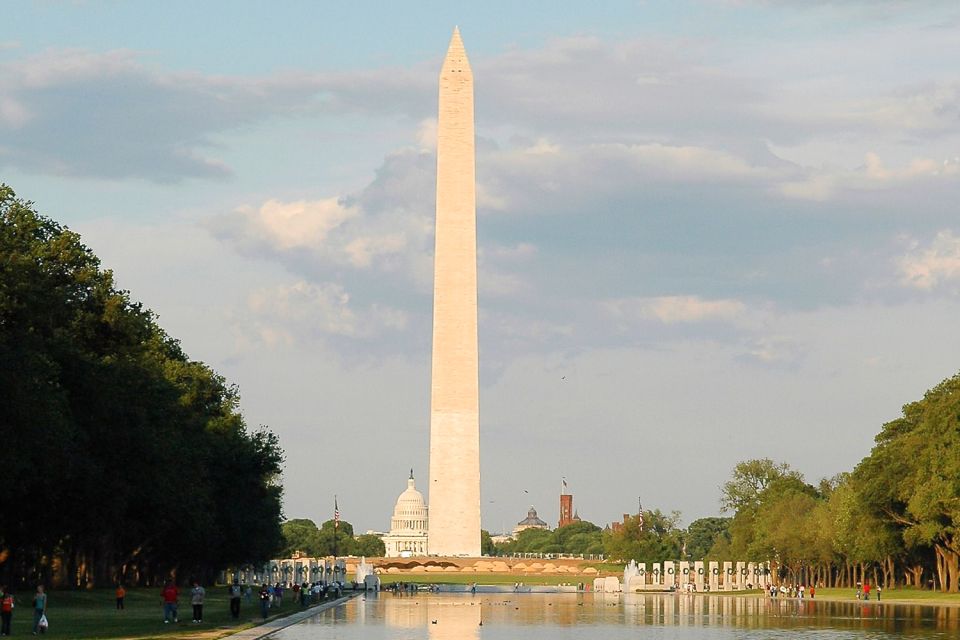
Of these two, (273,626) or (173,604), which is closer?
(273,626)

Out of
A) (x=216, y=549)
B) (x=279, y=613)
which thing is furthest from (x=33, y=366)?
(x=216, y=549)

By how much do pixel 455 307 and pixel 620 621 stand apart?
66191 mm

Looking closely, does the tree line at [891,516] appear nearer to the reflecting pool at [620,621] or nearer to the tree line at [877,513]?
A: the tree line at [877,513]

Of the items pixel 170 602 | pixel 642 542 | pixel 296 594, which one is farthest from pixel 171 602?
pixel 642 542

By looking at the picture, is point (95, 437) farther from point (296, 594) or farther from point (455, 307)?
point (455, 307)

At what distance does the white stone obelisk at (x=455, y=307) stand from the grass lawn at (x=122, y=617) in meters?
46.6

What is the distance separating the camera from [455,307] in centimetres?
11744

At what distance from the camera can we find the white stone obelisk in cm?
11456

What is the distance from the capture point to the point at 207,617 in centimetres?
5431

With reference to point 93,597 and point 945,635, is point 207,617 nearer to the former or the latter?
point 93,597

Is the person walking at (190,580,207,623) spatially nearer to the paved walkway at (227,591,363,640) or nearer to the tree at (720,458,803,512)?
the paved walkway at (227,591,363,640)

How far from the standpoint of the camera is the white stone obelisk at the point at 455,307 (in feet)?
376

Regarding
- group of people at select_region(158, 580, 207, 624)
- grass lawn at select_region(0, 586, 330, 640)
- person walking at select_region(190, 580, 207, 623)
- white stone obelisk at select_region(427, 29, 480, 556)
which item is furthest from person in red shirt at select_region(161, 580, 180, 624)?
white stone obelisk at select_region(427, 29, 480, 556)

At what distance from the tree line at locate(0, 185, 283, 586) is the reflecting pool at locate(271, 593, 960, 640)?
8373 mm
